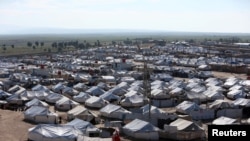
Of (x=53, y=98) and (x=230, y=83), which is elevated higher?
(x=53, y=98)

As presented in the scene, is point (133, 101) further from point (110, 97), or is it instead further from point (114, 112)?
point (114, 112)

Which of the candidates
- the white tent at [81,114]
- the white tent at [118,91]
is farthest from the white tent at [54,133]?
the white tent at [118,91]

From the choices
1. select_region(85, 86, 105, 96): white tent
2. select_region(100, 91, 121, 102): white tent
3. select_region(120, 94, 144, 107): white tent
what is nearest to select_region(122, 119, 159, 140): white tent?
select_region(120, 94, 144, 107): white tent

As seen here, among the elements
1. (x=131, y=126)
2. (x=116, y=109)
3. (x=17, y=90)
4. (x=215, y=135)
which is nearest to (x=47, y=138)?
(x=131, y=126)

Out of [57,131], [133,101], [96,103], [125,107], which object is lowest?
[125,107]

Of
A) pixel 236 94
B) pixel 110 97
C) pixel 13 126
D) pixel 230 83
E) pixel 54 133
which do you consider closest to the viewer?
pixel 54 133

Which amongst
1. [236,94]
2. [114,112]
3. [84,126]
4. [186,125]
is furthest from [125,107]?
[236,94]

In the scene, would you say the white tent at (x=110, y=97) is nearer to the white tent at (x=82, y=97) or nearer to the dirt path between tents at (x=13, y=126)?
the white tent at (x=82, y=97)
